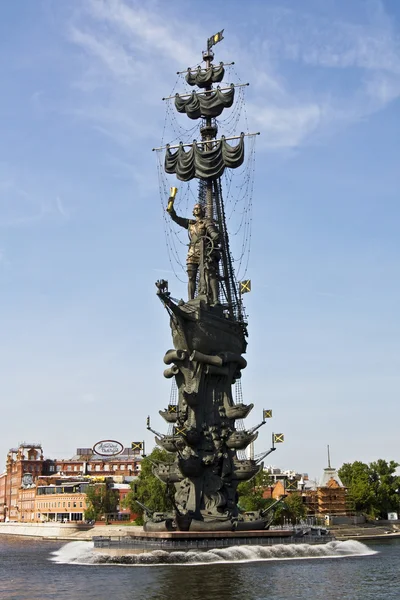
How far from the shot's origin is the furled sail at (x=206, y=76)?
72.9 metres

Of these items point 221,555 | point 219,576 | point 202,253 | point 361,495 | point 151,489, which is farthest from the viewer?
point 361,495

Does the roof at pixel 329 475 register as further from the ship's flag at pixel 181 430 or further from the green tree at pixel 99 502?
the ship's flag at pixel 181 430

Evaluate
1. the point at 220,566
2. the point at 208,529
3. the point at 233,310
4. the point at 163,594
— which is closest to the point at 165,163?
the point at 233,310

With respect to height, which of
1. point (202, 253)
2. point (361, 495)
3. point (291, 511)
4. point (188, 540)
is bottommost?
point (188, 540)

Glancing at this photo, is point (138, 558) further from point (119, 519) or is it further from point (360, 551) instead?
point (119, 519)

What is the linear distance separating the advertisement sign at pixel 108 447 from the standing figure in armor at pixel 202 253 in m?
110

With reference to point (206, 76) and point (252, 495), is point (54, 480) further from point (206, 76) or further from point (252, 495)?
point (206, 76)

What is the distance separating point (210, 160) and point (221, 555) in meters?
36.0

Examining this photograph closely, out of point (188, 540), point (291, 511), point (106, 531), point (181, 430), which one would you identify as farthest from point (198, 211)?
point (291, 511)

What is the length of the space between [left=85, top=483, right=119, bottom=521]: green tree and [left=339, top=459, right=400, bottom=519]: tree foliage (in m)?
37.4

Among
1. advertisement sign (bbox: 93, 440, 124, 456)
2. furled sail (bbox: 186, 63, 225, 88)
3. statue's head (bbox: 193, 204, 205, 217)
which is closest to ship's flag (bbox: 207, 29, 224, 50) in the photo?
furled sail (bbox: 186, 63, 225, 88)

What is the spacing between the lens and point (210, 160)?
6975cm

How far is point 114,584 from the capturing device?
4025 centimetres

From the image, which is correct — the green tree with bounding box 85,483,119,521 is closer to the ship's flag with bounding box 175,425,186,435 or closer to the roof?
the roof
